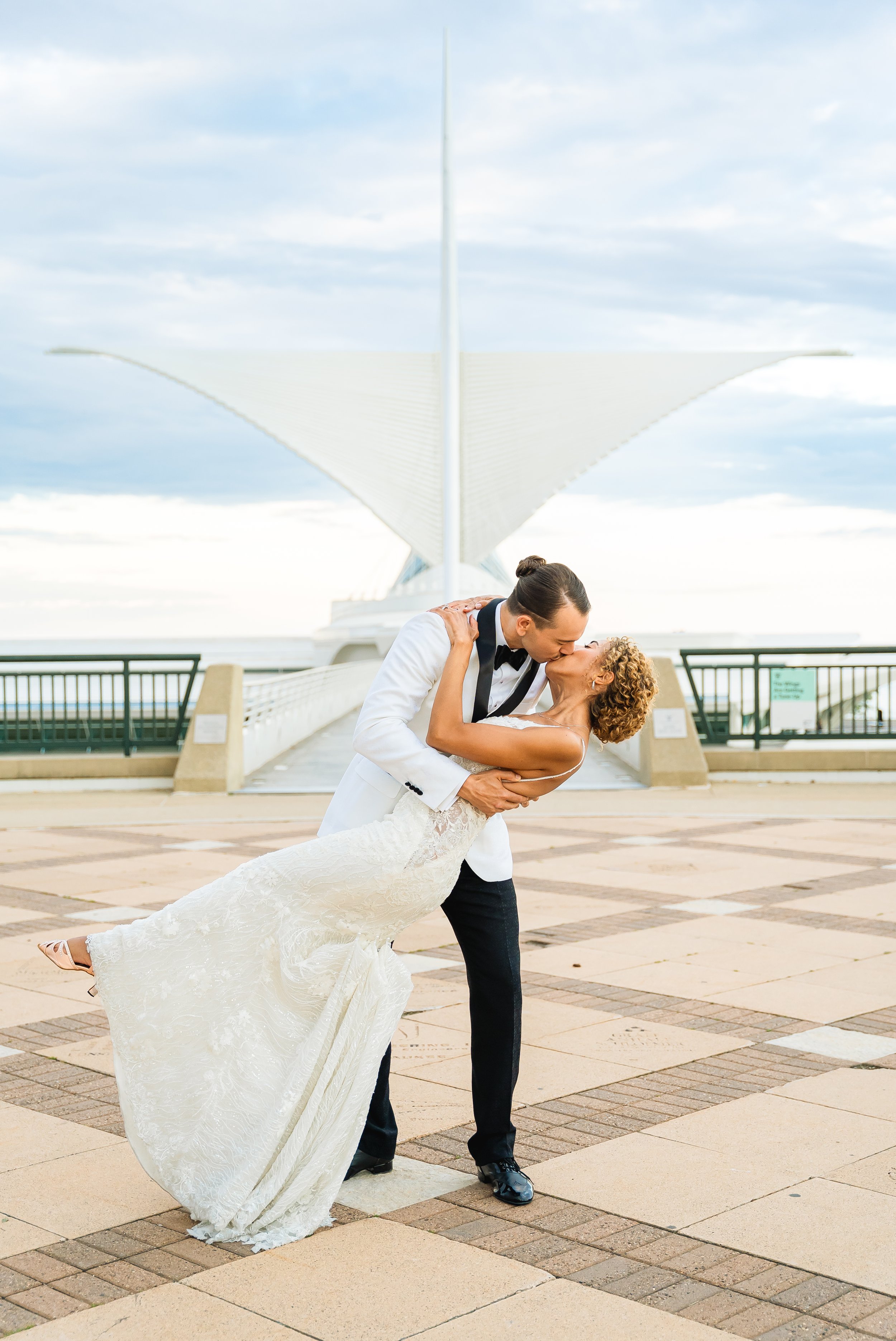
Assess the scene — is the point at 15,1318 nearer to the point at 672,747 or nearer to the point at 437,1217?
the point at 437,1217

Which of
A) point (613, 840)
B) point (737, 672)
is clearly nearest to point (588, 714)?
point (613, 840)

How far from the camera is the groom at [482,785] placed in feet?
11.1

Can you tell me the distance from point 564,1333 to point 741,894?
5.80 m

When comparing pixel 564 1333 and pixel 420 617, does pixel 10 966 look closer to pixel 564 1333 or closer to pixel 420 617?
Result: pixel 420 617

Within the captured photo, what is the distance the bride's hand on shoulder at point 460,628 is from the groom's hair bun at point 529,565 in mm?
180

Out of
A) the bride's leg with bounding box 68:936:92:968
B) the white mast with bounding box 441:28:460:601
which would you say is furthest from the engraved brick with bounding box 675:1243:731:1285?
the white mast with bounding box 441:28:460:601

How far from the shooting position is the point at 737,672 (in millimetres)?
15992

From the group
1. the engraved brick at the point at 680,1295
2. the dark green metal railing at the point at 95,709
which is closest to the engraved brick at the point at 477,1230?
the engraved brick at the point at 680,1295

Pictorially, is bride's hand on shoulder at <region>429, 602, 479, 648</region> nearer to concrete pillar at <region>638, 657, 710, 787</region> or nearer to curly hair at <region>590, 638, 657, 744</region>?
curly hair at <region>590, 638, 657, 744</region>

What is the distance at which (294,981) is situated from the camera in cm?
346

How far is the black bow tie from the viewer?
3572 millimetres

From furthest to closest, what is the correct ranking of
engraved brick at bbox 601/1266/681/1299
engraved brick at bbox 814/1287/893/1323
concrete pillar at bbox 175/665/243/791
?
concrete pillar at bbox 175/665/243/791 < engraved brick at bbox 601/1266/681/1299 < engraved brick at bbox 814/1287/893/1323

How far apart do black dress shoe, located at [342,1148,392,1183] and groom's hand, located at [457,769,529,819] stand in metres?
1.14

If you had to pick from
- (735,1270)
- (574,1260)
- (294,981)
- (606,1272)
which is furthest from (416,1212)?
(735,1270)
